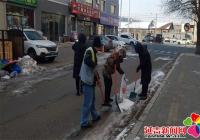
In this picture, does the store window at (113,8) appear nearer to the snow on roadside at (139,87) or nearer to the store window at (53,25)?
the store window at (53,25)

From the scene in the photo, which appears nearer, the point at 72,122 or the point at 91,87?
the point at 91,87

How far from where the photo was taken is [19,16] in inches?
1239

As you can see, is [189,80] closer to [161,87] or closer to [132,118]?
[161,87]

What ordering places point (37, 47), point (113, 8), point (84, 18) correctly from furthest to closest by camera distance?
point (113, 8) → point (84, 18) → point (37, 47)

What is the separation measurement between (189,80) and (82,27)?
3322 centimetres

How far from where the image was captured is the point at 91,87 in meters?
7.60

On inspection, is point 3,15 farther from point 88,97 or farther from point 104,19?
Result: point 104,19

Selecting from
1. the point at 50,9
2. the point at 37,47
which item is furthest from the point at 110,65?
the point at 50,9

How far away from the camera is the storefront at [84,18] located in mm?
43844

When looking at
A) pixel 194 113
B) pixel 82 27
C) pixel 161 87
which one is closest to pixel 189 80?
pixel 161 87

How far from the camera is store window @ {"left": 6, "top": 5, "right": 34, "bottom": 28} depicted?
29886 mm

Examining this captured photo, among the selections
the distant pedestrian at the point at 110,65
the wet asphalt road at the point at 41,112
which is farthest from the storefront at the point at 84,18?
the distant pedestrian at the point at 110,65

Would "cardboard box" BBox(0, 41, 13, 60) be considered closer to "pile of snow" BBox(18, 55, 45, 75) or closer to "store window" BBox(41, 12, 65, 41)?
"pile of snow" BBox(18, 55, 45, 75)

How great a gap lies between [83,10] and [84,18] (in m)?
1.43
